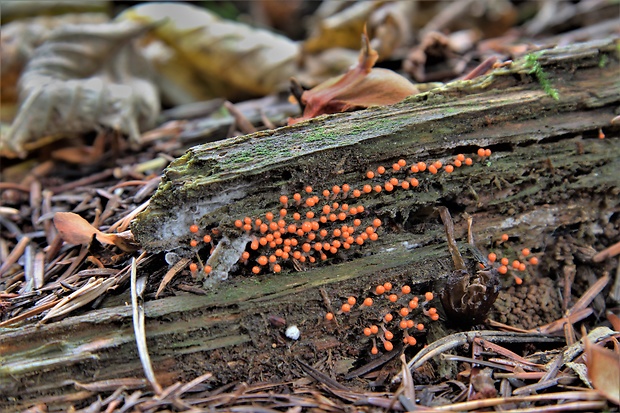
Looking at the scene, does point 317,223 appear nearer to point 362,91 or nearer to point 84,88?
point 362,91

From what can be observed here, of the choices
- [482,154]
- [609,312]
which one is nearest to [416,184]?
[482,154]

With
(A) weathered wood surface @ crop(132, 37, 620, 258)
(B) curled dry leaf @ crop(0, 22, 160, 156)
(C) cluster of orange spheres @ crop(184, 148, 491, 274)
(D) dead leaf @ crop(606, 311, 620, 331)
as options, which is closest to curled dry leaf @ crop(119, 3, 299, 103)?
(B) curled dry leaf @ crop(0, 22, 160, 156)

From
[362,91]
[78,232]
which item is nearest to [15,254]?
→ [78,232]

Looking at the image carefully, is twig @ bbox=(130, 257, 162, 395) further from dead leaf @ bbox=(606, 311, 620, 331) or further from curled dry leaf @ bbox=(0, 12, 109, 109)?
curled dry leaf @ bbox=(0, 12, 109, 109)

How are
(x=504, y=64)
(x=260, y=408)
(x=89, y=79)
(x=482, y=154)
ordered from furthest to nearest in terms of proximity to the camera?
(x=89, y=79)
(x=504, y=64)
(x=482, y=154)
(x=260, y=408)

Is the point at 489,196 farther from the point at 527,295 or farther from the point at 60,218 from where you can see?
the point at 60,218
